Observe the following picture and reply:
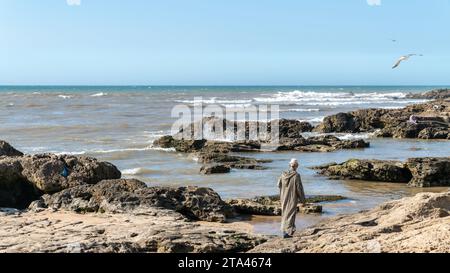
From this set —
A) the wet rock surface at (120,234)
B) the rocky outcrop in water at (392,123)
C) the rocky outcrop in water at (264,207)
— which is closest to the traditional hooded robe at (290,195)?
the wet rock surface at (120,234)

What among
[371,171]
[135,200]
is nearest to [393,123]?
[371,171]

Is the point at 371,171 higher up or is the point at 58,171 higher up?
the point at 58,171

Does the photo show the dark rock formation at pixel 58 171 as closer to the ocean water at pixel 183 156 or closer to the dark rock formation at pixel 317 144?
the ocean water at pixel 183 156

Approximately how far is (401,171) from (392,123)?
15690 mm

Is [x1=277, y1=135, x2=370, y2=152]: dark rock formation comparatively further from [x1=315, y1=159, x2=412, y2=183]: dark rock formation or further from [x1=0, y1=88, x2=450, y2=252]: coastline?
[x1=0, y1=88, x2=450, y2=252]: coastline

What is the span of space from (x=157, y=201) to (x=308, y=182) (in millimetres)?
5962

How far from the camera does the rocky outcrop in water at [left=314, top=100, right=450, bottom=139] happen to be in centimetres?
2725

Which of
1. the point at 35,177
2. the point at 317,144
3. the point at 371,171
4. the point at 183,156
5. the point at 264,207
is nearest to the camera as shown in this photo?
the point at 264,207

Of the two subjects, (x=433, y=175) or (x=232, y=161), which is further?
(x=232, y=161)

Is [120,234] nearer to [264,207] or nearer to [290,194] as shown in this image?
[290,194]

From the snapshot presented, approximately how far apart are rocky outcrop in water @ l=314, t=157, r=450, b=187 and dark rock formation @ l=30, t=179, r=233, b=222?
6006 mm

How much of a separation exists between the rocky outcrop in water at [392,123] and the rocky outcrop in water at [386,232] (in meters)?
18.5

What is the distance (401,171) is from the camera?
15.3 meters

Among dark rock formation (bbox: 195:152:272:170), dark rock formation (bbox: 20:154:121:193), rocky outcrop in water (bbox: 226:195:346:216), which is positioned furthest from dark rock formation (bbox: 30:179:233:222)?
dark rock formation (bbox: 195:152:272:170)
